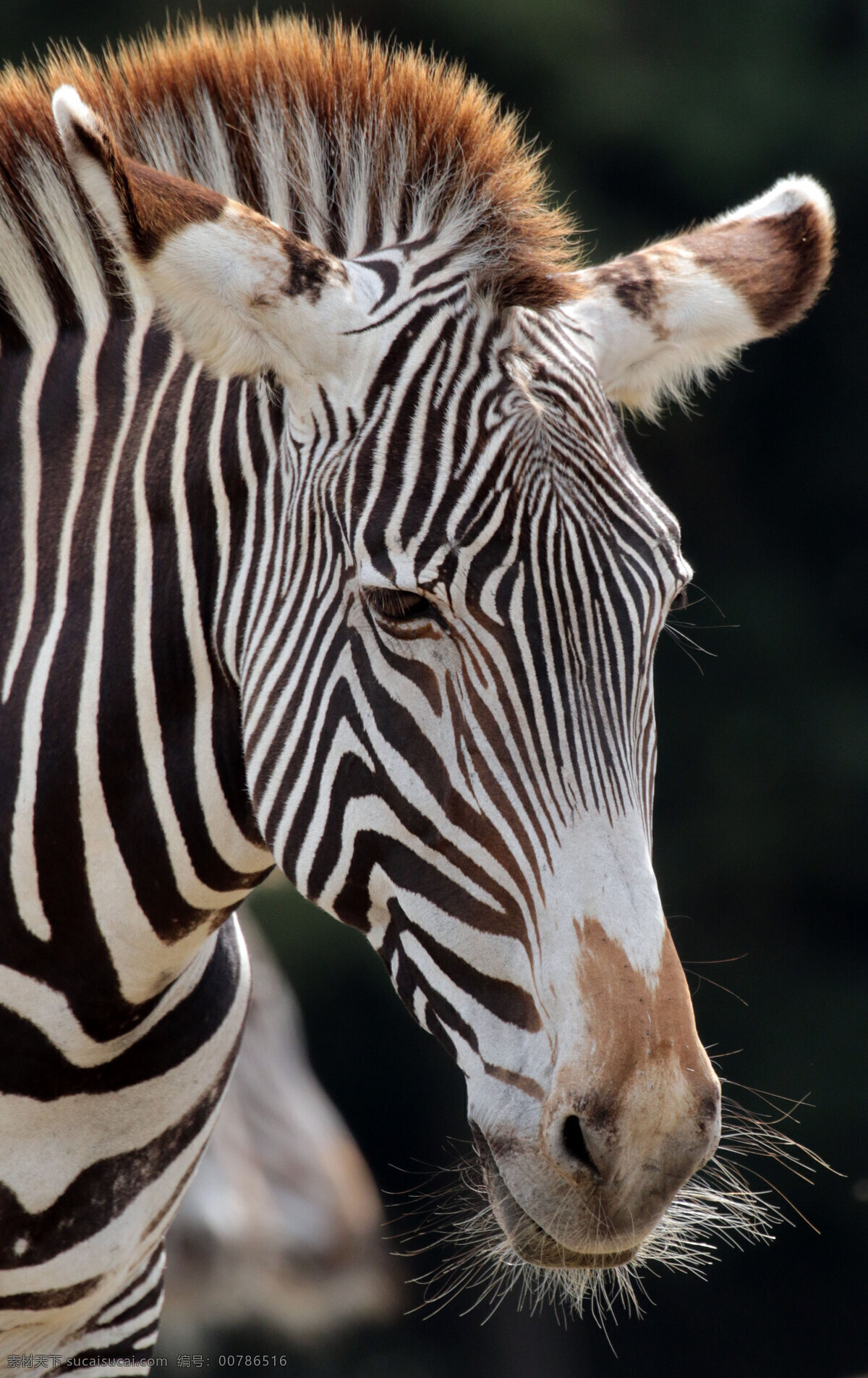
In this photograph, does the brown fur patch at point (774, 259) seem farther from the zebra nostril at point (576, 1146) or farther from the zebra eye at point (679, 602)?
the zebra nostril at point (576, 1146)

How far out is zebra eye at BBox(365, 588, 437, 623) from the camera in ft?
5.16

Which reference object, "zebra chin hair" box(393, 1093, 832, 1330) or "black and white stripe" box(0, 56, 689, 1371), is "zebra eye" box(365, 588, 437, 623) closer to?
"black and white stripe" box(0, 56, 689, 1371)

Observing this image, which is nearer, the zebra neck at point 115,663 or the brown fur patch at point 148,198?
the brown fur patch at point 148,198

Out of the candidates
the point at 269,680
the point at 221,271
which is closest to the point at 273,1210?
the point at 269,680

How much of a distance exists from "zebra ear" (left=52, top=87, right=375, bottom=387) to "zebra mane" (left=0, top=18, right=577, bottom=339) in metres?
0.23

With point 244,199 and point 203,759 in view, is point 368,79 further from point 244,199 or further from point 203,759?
point 203,759

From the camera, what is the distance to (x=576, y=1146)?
57.9 inches

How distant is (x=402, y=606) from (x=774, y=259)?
3.20 feet

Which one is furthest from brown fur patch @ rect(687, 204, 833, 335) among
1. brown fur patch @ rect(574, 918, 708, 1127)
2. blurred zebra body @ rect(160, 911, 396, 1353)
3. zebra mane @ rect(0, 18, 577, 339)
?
blurred zebra body @ rect(160, 911, 396, 1353)

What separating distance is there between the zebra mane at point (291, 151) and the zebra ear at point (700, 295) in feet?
0.35

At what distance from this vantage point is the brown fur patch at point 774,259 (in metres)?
2.01

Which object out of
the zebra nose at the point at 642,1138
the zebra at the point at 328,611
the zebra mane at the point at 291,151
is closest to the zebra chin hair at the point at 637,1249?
the zebra at the point at 328,611

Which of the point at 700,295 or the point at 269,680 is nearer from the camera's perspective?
the point at 269,680

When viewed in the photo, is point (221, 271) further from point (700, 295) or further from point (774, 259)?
point (774, 259)
